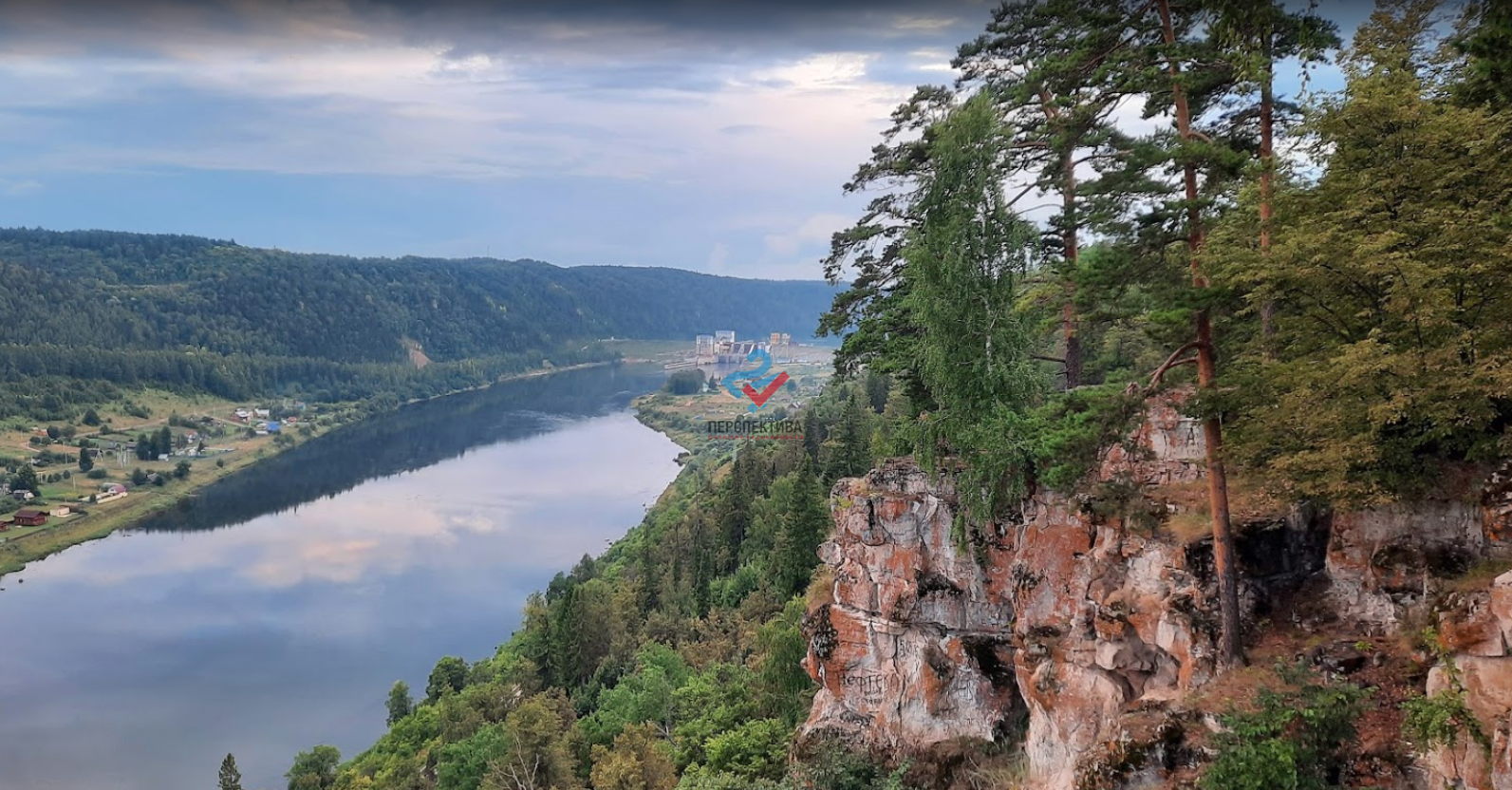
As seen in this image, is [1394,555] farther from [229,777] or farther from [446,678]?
[446,678]

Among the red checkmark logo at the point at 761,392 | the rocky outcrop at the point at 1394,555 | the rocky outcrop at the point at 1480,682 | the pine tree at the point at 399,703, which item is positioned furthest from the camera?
the red checkmark logo at the point at 761,392

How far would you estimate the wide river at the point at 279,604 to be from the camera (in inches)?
1364

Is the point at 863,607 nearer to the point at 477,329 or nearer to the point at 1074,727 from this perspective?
Result: the point at 1074,727

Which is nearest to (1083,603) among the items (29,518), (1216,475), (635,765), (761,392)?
(1216,475)

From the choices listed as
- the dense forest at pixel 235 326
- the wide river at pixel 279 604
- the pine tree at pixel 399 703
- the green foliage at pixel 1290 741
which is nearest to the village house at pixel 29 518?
the wide river at pixel 279 604

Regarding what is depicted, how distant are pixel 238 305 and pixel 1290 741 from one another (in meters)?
170

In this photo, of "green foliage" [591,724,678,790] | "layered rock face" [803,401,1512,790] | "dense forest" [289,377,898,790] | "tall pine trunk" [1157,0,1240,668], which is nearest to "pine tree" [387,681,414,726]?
"dense forest" [289,377,898,790]

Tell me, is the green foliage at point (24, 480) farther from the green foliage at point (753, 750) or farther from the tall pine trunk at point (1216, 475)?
the tall pine trunk at point (1216, 475)

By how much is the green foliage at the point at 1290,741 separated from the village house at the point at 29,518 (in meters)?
79.4

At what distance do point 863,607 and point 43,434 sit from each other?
102 meters

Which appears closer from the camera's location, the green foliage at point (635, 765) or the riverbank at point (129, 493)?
the green foliage at point (635, 765)

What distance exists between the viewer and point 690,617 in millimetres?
32875

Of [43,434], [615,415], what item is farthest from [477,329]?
[43,434]

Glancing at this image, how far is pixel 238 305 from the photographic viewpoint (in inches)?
5891
